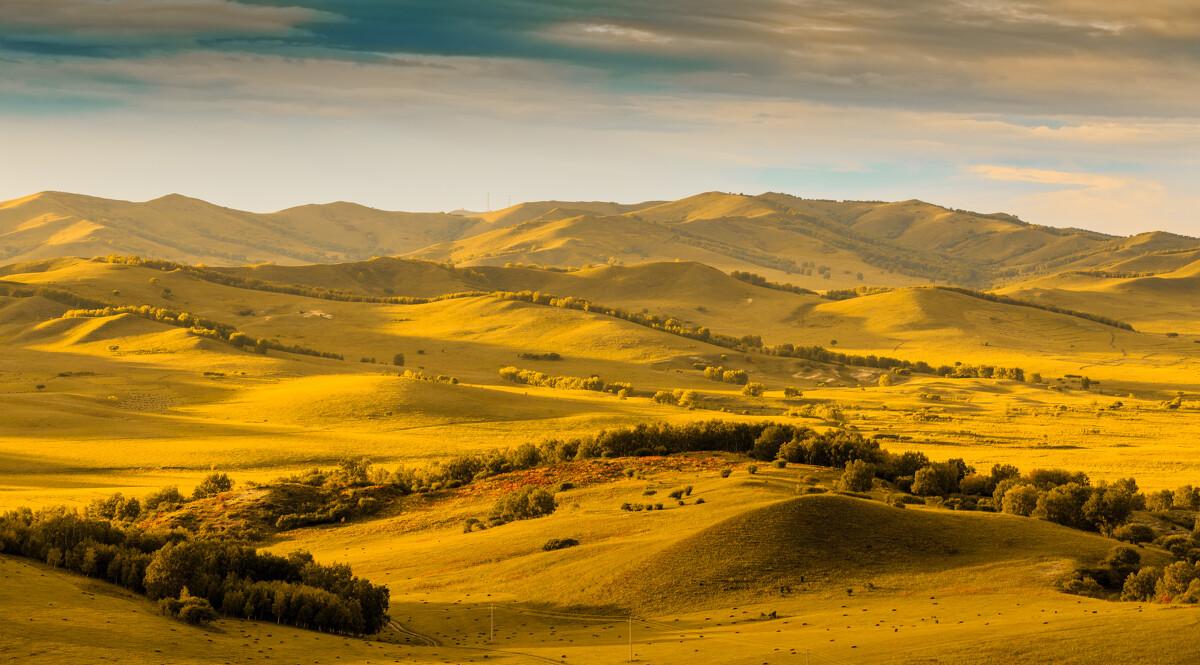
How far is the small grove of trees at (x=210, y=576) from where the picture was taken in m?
51.8

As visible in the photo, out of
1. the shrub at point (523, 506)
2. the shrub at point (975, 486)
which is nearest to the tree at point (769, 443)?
the shrub at point (975, 486)

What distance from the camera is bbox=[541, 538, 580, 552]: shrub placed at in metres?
68.0

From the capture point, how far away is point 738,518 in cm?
6500

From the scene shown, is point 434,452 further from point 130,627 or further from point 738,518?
point 130,627

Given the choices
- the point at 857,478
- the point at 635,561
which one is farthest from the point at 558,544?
the point at 857,478

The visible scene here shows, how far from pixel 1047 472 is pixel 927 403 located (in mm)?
92111

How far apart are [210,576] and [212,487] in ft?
142

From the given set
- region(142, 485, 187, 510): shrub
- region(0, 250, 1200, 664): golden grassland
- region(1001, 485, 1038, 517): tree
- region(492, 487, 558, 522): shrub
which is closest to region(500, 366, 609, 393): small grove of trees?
region(0, 250, 1200, 664): golden grassland

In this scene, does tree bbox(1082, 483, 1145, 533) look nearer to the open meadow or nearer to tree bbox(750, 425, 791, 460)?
the open meadow

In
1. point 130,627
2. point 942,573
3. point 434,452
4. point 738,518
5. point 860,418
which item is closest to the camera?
point 130,627

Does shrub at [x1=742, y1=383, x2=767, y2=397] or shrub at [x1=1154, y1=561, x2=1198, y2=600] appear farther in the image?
shrub at [x1=742, y1=383, x2=767, y2=397]

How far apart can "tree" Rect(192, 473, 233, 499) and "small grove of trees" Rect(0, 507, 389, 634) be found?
32.9 metres

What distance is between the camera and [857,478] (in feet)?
270

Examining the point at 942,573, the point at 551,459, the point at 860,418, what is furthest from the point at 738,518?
the point at 860,418
